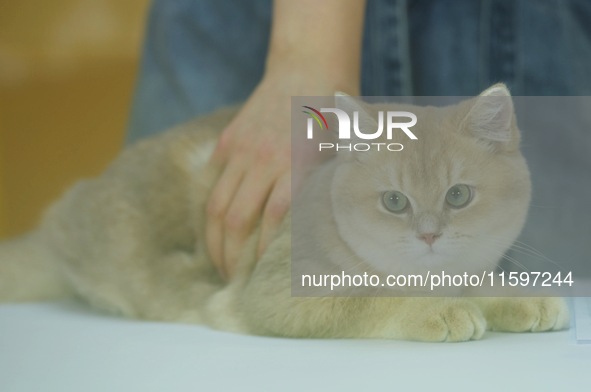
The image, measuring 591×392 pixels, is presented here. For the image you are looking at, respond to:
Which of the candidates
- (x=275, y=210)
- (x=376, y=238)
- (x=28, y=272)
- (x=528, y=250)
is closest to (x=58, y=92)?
(x=28, y=272)

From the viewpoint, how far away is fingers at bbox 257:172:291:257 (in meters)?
0.84

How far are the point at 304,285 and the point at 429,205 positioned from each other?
0.50ft

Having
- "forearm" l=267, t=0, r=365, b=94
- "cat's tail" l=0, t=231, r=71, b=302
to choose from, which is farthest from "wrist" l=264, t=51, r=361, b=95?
"cat's tail" l=0, t=231, r=71, b=302

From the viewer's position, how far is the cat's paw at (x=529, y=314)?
30.4 inches

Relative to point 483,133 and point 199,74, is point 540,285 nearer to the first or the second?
point 483,133

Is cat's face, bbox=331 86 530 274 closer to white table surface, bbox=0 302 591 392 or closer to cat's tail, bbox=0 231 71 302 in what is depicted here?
white table surface, bbox=0 302 591 392

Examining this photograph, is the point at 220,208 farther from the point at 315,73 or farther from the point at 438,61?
the point at 438,61

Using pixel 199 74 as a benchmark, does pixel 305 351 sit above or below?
below

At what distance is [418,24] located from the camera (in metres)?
1.02

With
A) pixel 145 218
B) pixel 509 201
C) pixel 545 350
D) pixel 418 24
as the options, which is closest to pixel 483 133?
pixel 509 201

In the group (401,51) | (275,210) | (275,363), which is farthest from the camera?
(401,51)

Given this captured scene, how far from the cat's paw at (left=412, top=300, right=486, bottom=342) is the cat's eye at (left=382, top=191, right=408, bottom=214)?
3.9 inches

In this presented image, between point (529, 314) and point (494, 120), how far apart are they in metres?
0.19

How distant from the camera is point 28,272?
1075 mm
